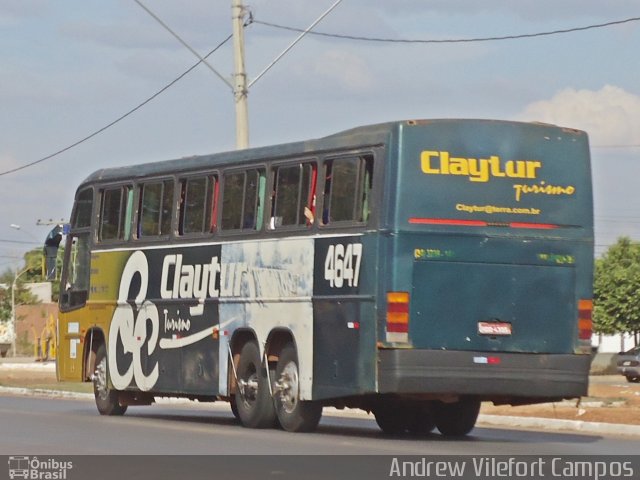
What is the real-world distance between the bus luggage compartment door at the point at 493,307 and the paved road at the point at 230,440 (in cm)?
117

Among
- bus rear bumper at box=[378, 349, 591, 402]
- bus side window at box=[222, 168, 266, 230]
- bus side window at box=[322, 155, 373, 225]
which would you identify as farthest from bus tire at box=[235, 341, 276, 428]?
bus rear bumper at box=[378, 349, 591, 402]

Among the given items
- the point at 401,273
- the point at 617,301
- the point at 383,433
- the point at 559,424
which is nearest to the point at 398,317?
the point at 401,273

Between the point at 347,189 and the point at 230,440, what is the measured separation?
11.0 ft

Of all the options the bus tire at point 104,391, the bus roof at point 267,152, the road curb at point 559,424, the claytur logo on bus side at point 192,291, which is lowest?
the road curb at point 559,424

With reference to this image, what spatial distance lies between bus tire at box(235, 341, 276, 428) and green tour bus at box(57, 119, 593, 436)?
0.03m

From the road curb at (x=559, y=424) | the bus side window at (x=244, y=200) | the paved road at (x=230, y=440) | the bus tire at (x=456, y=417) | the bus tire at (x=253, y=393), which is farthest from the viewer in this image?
the bus side window at (x=244, y=200)

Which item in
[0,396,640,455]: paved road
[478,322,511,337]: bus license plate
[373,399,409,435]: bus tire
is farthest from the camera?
[373,399,409,435]: bus tire

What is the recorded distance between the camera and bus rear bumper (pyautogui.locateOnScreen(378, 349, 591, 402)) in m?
18.8

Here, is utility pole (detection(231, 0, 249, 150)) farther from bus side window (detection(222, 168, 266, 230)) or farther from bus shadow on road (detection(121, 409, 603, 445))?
bus side window (detection(222, 168, 266, 230))

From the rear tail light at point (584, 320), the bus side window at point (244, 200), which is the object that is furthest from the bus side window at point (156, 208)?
the rear tail light at point (584, 320)

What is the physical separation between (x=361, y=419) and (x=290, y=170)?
6.76 metres

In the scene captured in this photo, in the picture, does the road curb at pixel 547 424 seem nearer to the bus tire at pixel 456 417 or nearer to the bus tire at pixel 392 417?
the bus tire at pixel 456 417

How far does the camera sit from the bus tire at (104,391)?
83.8 feet

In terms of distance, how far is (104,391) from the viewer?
25688mm
